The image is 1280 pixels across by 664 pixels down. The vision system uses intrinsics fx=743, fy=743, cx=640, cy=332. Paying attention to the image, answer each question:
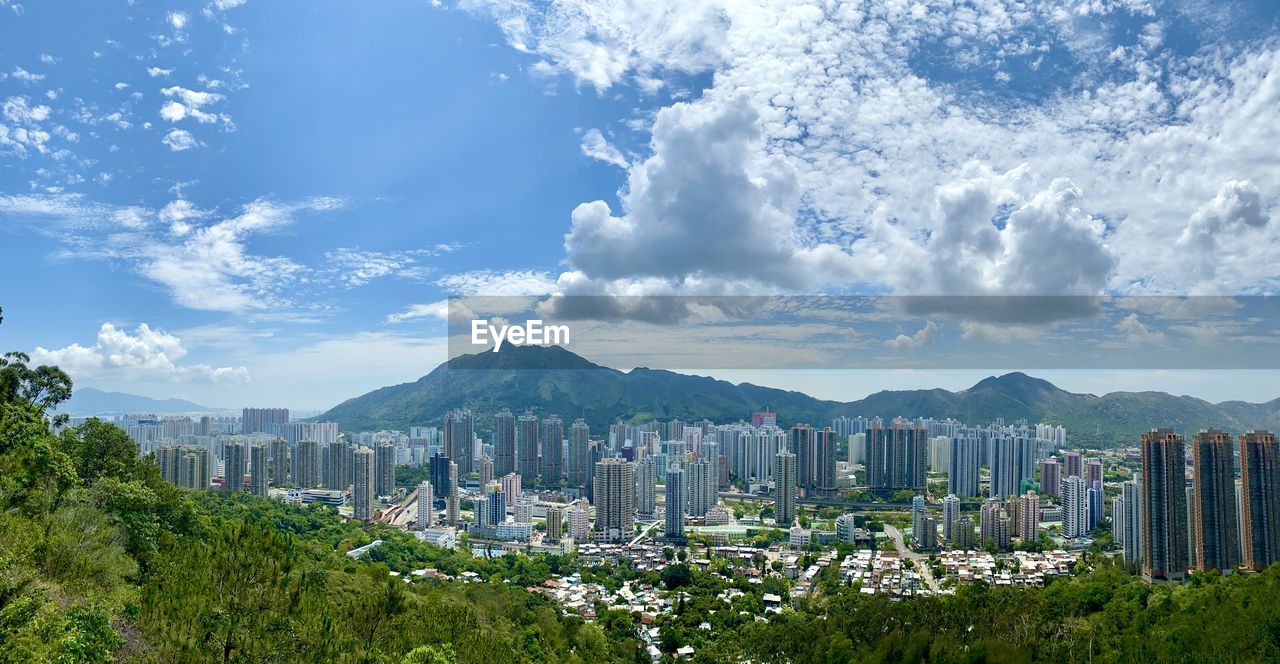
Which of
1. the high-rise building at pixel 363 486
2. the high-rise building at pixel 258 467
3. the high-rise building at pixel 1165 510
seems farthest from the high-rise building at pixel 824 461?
the high-rise building at pixel 258 467

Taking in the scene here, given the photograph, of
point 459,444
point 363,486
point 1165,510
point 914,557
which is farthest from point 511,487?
point 1165,510

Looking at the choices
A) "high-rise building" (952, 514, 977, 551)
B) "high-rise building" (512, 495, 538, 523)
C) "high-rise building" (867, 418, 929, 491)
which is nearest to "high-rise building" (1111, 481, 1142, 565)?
"high-rise building" (952, 514, 977, 551)

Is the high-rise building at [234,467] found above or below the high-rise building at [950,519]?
above

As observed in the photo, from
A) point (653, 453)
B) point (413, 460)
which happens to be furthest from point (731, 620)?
point (413, 460)

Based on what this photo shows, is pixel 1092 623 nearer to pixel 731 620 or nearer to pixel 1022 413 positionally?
pixel 731 620

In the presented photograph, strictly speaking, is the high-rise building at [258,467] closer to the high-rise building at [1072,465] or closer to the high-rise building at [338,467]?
the high-rise building at [338,467]

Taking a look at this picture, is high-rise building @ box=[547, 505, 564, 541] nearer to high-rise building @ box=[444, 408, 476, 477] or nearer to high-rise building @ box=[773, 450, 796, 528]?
high-rise building @ box=[773, 450, 796, 528]
